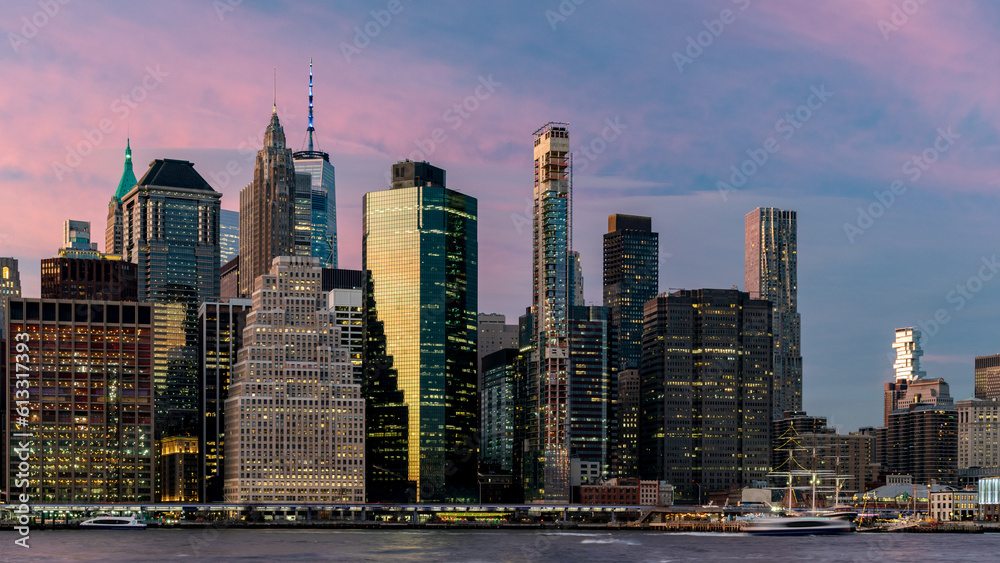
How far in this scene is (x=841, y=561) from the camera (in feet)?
650

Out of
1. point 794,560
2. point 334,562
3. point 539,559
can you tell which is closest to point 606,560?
point 539,559

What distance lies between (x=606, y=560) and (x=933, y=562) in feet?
156

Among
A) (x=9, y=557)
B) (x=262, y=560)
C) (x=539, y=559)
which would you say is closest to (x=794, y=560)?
(x=539, y=559)

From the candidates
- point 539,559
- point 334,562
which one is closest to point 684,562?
point 539,559

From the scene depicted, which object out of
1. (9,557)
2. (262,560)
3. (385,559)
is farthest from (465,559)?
(9,557)

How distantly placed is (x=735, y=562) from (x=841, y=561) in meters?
15.5

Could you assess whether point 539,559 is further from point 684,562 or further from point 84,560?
point 84,560

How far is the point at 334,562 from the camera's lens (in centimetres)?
19000

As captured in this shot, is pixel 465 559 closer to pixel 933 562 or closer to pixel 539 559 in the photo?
pixel 539 559

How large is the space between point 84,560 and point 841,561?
10757 centimetres

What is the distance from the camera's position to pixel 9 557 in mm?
192500

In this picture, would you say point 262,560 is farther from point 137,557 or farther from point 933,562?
point 933,562

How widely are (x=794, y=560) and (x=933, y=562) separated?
20.3 metres

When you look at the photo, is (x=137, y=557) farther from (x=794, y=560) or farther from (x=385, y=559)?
(x=794, y=560)
